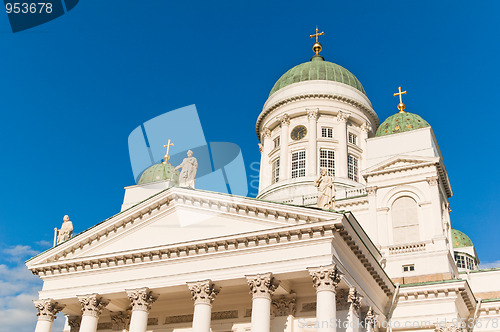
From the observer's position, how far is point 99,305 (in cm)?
2650

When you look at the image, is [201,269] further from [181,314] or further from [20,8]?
[20,8]

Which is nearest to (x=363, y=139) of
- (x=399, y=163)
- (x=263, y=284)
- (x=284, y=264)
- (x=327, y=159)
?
(x=327, y=159)

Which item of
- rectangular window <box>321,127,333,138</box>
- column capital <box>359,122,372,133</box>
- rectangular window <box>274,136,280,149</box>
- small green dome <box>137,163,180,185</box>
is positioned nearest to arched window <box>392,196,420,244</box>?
rectangular window <box>321,127,333,138</box>

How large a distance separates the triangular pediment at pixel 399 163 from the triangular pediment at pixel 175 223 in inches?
495

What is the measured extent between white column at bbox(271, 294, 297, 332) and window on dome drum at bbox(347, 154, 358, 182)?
1989 centimetres

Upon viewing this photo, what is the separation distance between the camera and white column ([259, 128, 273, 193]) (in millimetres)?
46500

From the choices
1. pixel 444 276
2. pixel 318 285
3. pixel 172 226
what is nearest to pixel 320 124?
pixel 444 276

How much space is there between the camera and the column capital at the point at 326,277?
21.9 m

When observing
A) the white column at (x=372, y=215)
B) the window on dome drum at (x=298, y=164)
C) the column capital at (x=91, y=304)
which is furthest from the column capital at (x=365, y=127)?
the column capital at (x=91, y=304)

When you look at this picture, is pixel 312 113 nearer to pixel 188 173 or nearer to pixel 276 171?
pixel 276 171

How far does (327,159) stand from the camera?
145 feet

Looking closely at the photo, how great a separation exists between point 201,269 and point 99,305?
18.8ft

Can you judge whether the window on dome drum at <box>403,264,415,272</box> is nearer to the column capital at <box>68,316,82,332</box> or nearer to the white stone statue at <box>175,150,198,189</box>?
the white stone statue at <box>175,150,198,189</box>

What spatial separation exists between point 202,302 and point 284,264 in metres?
3.99
